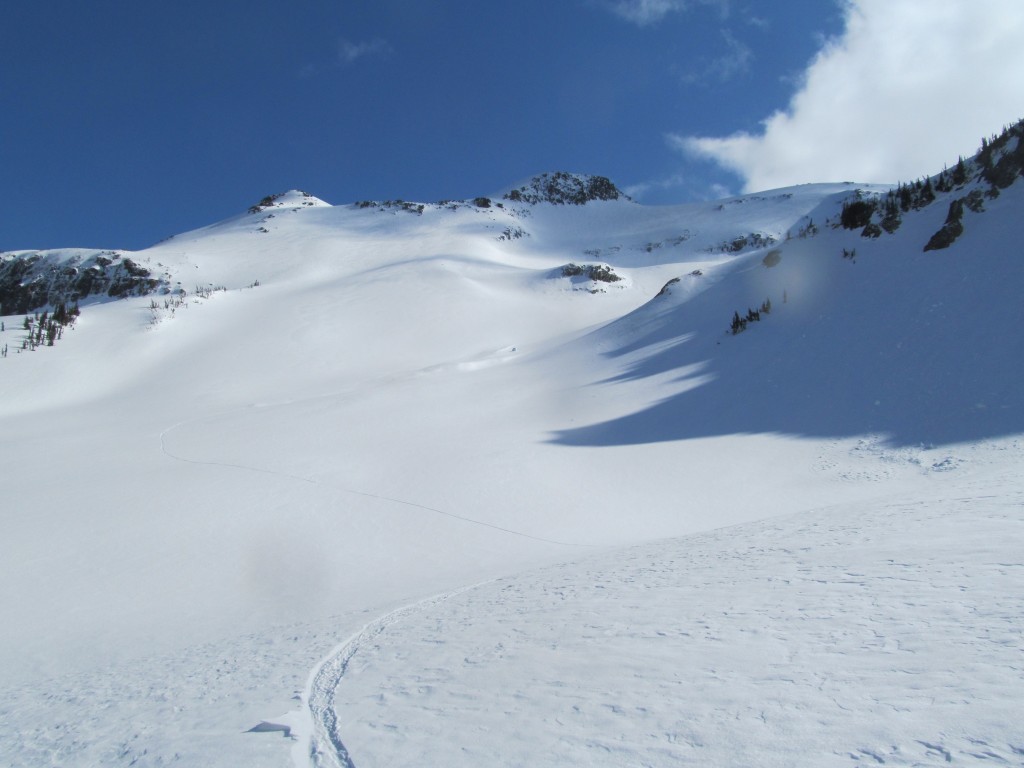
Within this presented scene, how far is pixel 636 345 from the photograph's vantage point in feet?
70.7

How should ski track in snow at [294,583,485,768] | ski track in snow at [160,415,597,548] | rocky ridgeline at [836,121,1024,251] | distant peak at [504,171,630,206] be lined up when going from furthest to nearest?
distant peak at [504,171,630,206]
rocky ridgeline at [836,121,1024,251]
ski track in snow at [160,415,597,548]
ski track in snow at [294,583,485,768]

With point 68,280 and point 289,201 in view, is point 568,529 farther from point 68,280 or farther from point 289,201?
point 289,201

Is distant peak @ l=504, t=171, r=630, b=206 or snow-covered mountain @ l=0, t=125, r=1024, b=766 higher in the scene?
distant peak @ l=504, t=171, r=630, b=206

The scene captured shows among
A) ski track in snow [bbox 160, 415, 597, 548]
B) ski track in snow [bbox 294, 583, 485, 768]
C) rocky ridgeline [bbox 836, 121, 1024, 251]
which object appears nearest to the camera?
ski track in snow [bbox 294, 583, 485, 768]

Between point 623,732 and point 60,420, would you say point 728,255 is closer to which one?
point 60,420

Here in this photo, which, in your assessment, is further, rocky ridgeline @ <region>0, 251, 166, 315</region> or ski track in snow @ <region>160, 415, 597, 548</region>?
rocky ridgeline @ <region>0, 251, 166, 315</region>

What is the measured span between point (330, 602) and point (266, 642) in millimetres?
1309

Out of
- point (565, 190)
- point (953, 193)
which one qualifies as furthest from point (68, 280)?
point (565, 190)

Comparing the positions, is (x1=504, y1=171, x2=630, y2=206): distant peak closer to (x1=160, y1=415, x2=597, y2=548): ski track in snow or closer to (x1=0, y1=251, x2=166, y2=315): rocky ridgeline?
(x1=0, y1=251, x2=166, y2=315): rocky ridgeline

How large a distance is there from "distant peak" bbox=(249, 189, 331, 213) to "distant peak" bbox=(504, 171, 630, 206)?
83.3 ft

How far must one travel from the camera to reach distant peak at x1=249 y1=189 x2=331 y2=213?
72.9 m

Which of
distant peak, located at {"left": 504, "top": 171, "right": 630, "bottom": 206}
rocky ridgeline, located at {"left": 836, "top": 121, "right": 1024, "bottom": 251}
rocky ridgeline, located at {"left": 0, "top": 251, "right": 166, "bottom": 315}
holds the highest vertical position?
distant peak, located at {"left": 504, "top": 171, "right": 630, "bottom": 206}

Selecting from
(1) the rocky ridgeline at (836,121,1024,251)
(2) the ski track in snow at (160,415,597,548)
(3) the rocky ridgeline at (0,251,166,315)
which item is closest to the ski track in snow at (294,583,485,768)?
(2) the ski track in snow at (160,415,597,548)

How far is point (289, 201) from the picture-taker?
7525 centimetres
